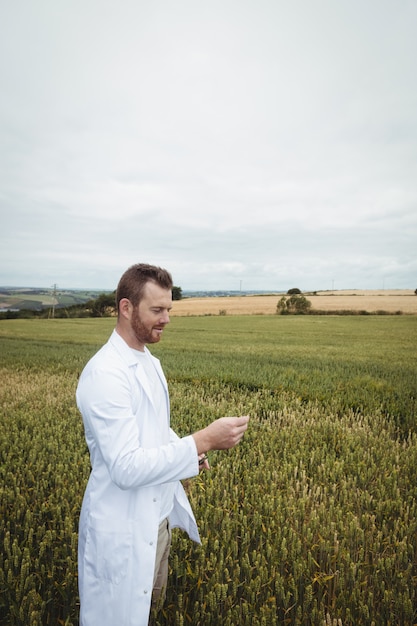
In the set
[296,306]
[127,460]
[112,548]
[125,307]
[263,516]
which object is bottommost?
[263,516]

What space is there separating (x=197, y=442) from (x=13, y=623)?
2.23 m

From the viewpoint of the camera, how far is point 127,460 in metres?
1.91

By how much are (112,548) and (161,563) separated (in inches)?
36.2

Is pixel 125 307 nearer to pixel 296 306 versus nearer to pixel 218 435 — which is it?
pixel 218 435

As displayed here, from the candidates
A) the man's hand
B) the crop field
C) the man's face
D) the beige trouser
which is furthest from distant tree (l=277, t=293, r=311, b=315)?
the man's hand

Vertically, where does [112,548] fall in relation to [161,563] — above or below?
above

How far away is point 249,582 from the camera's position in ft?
10.6

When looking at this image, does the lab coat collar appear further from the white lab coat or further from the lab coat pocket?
the lab coat pocket

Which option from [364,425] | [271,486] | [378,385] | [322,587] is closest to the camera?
[322,587]

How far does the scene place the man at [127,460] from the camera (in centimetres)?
198

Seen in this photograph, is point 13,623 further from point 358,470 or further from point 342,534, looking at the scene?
point 358,470

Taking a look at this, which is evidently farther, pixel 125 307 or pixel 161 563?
pixel 161 563

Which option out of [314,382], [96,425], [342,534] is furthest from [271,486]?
[314,382]

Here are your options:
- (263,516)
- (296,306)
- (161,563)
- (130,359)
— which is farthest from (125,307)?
(296,306)
